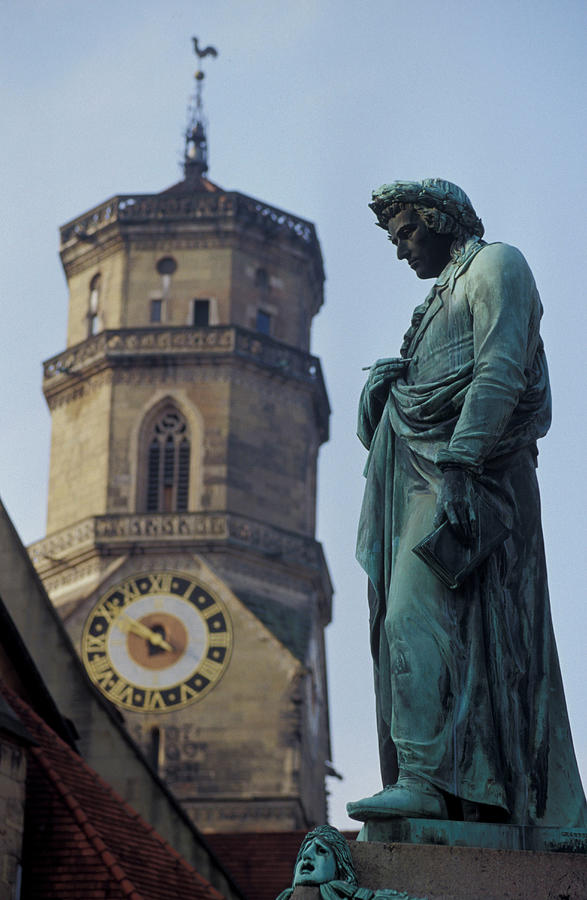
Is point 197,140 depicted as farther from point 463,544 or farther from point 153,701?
point 463,544

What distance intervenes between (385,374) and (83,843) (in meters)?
15.4

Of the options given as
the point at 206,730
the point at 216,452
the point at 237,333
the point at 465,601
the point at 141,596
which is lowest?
the point at 465,601

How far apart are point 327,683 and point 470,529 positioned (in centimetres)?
4424

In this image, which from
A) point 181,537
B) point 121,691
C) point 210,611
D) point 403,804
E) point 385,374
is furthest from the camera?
point 181,537

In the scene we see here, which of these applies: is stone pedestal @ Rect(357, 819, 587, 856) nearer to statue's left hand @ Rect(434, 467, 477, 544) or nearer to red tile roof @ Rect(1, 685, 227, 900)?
statue's left hand @ Rect(434, 467, 477, 544)

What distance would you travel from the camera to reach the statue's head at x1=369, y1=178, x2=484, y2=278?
5801 millimetres

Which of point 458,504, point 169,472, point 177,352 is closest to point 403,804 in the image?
point 458,504

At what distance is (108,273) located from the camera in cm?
4691

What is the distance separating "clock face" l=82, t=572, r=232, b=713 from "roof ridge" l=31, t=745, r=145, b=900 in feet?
65.5

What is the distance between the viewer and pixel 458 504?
208 inches

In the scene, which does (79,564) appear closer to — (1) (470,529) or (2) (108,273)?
(2) (108,273)

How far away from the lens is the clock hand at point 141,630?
141 ft

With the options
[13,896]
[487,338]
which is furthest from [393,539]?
[13,896]

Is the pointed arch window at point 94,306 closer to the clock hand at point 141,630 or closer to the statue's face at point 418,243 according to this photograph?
the clock hand at point 141,630
